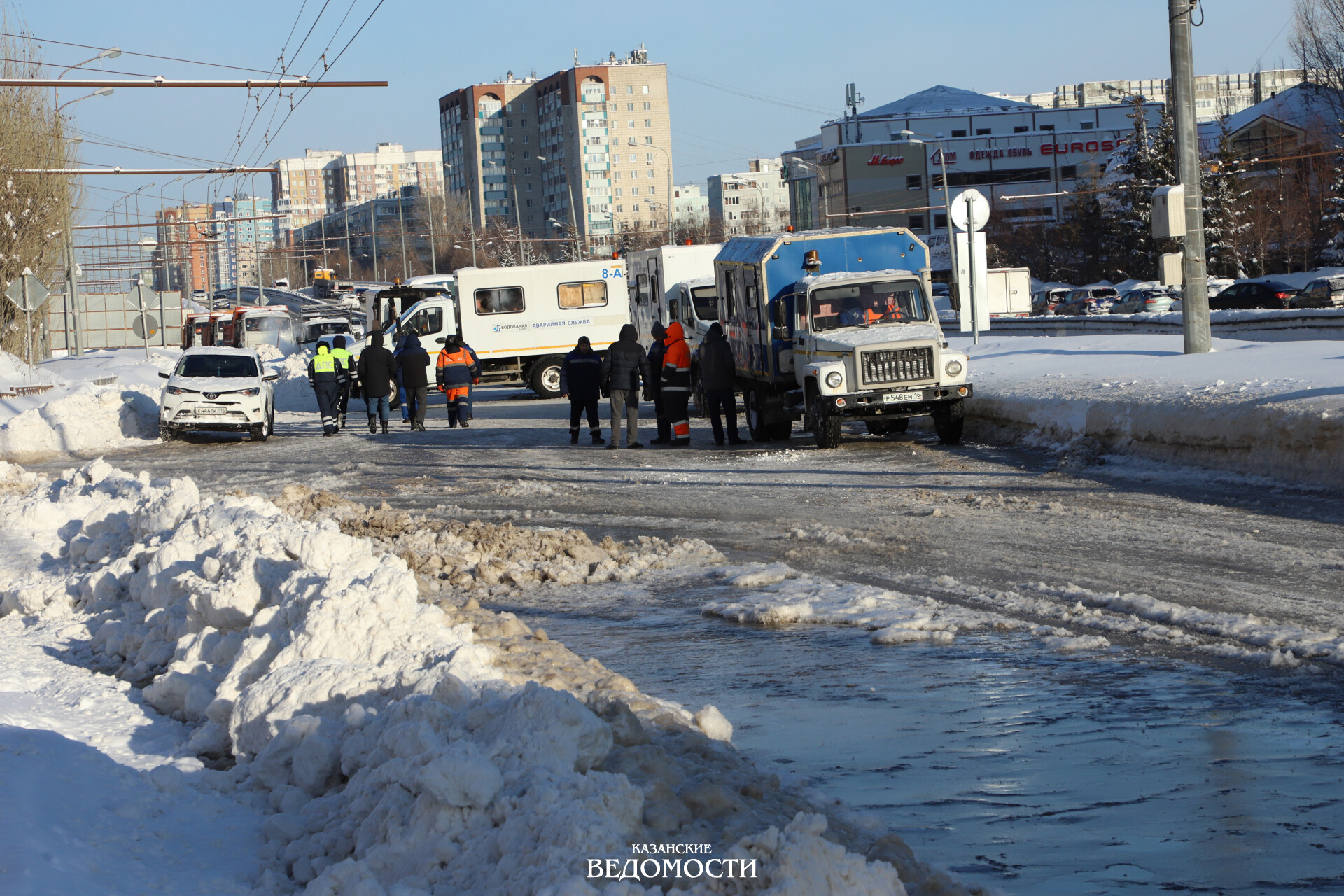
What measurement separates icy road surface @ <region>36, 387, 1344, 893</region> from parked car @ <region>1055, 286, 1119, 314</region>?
4399 centimetres

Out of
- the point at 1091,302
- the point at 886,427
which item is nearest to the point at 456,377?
the point at 886,427

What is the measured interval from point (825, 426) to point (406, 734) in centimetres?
1298

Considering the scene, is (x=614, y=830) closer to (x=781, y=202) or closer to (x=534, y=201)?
(x=534, y=201)

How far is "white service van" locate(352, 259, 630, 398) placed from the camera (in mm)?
30891

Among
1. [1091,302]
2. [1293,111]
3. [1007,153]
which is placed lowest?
[1091,302]

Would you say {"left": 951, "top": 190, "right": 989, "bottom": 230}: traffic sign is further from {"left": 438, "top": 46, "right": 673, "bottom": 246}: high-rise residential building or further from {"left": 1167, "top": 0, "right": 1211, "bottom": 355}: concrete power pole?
{"left": 438, "top": 46, "right": 673, "bottom": 246}: high-rise residential building

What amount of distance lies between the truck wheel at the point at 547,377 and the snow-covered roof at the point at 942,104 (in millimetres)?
99503

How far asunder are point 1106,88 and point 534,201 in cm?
6961

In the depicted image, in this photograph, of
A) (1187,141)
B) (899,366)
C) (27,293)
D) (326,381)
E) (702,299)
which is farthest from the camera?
(27,293)

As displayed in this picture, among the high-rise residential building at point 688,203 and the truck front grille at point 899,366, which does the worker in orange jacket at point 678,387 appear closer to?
the truck front grille at point 899,366

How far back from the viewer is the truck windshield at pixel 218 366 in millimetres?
24000

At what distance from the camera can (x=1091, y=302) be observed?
186 ft

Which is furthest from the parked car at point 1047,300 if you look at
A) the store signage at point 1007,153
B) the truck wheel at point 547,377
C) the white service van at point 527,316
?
the store signage at point 1007,153

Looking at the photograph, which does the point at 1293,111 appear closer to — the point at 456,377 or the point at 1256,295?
the point at 1256,295
